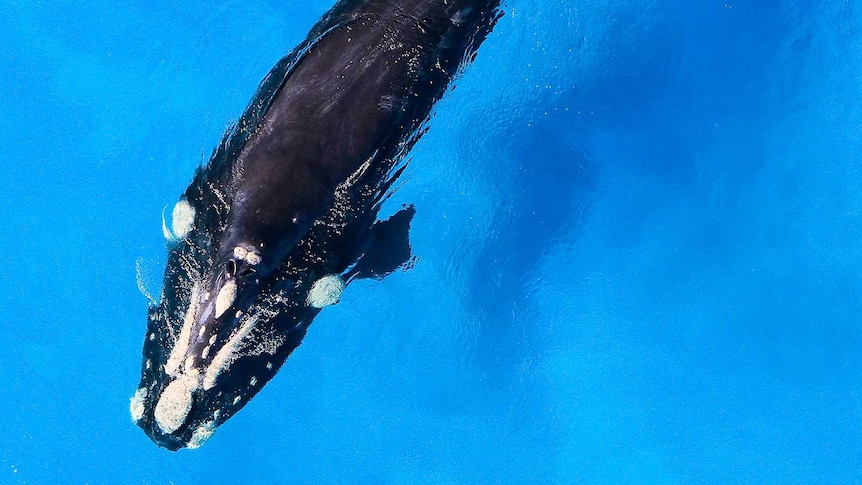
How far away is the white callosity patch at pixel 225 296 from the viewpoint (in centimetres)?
465

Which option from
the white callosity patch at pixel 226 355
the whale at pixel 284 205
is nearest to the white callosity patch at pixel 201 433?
the whale at pixel 284 205

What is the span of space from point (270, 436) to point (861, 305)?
723 cm

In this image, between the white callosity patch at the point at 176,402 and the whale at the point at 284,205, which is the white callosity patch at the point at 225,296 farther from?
the white callosity patch at the point at 176,402

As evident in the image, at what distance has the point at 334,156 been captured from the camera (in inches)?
200

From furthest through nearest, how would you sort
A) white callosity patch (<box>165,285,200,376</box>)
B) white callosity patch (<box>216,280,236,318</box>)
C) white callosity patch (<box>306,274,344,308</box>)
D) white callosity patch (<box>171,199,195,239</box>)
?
white callosity patch (<box>306,274,344,308</box>)
white callosity patch (<box>171,199,195,239</box>)
white callosity patch (<box>165,285,200,376</box>)
white callosity patch (<box>216,280,236,318</box>)

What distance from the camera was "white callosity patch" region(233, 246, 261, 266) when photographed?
15.3ft

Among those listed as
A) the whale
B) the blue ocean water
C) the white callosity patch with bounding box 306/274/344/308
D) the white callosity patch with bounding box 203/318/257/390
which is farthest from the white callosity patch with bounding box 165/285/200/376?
→ the blue ocean water

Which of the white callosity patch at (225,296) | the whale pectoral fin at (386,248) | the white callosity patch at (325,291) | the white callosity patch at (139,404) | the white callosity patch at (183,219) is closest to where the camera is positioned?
the white callosity patch at (225,296)

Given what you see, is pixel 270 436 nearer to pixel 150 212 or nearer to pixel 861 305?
pixel 150 212

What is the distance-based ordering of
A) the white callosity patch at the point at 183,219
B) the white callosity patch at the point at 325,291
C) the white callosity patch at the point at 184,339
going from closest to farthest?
the white callosity patch at the point at 184,339 < the white callosity patch at the point at 183,219 < the white callosity patch at the point at 325,291

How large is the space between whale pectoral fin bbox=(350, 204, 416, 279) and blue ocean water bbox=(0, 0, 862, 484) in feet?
3.18

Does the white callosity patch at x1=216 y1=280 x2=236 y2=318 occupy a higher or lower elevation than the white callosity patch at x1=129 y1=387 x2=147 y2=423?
higher

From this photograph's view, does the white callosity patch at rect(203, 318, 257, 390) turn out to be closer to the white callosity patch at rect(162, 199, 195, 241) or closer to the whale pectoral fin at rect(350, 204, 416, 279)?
the white callosity patch at rect(162, 199, 195, 241)

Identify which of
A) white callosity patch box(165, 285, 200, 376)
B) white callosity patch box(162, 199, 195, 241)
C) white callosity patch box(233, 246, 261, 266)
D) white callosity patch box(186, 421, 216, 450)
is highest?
white callosity patch box(162, 199, 195, 241)
